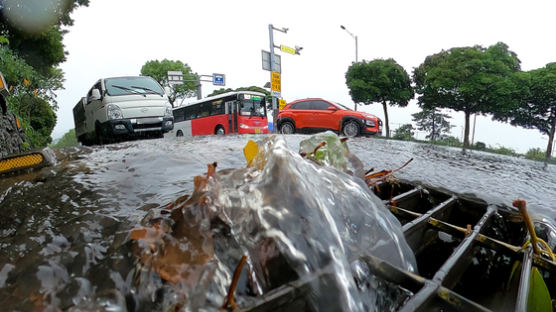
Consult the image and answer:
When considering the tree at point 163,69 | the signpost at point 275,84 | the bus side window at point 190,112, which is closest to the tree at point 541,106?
the signpost at point 275,84

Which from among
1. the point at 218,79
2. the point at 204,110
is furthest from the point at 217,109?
the point at 218,79

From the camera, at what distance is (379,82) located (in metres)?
22.6

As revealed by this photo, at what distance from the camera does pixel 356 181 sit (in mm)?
1290

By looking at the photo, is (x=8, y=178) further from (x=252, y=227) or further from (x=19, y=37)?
(x=19, y=37)

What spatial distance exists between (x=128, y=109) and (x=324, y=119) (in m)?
7.89

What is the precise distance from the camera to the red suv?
39.2ft

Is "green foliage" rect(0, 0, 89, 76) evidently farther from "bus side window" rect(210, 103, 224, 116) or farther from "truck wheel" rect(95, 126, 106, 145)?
"bus side window" rect(210, 103, 224, 116)

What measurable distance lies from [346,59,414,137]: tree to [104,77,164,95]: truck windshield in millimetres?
17248

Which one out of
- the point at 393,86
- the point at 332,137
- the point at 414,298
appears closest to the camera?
the point at 414,298

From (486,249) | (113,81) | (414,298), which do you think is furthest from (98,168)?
(113,81)

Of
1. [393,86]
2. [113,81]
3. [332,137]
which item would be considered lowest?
[332,137]

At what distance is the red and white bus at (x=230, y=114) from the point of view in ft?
56.6

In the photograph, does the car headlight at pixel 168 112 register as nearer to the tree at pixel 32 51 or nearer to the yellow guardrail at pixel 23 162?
the tree at pixel 32 51

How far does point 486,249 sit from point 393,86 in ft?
79.2
